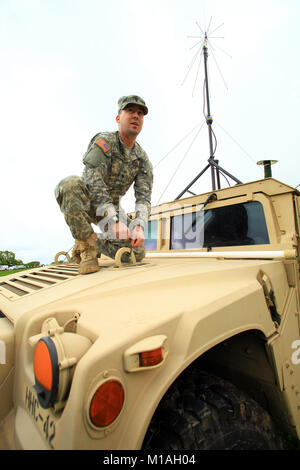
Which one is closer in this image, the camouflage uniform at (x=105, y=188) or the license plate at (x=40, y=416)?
the license plate at (x=40, y=416)

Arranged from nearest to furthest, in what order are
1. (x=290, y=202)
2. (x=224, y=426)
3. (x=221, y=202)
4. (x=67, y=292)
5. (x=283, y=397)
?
(x=224, y=426), (x=67, y=292), (x=283, y=397), (x=290, y=202), (x=221, y=202)

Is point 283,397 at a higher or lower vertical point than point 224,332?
lower

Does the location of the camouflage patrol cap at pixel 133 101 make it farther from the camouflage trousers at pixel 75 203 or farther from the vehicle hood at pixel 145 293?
the vehicle hood at pixel 145 293

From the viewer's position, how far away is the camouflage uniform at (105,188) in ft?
5.79

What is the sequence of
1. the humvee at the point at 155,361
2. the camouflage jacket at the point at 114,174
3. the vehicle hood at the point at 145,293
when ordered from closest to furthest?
the humvee at the point at 155,361
the vehicle hood at the point at 145,293
the camouflage jacket at the point at 114,174

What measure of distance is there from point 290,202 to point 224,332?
140 cm

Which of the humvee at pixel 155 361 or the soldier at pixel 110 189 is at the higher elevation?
the soldier at pixel 110 189

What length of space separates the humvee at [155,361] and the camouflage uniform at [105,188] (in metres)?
0.42

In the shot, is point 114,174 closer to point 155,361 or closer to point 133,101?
point 133,101

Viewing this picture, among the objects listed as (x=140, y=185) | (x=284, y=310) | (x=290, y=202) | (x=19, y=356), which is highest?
(x=140, y=185)

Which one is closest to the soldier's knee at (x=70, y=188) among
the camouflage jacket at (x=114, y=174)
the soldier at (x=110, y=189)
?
the soldier at (x=110, y=189)
